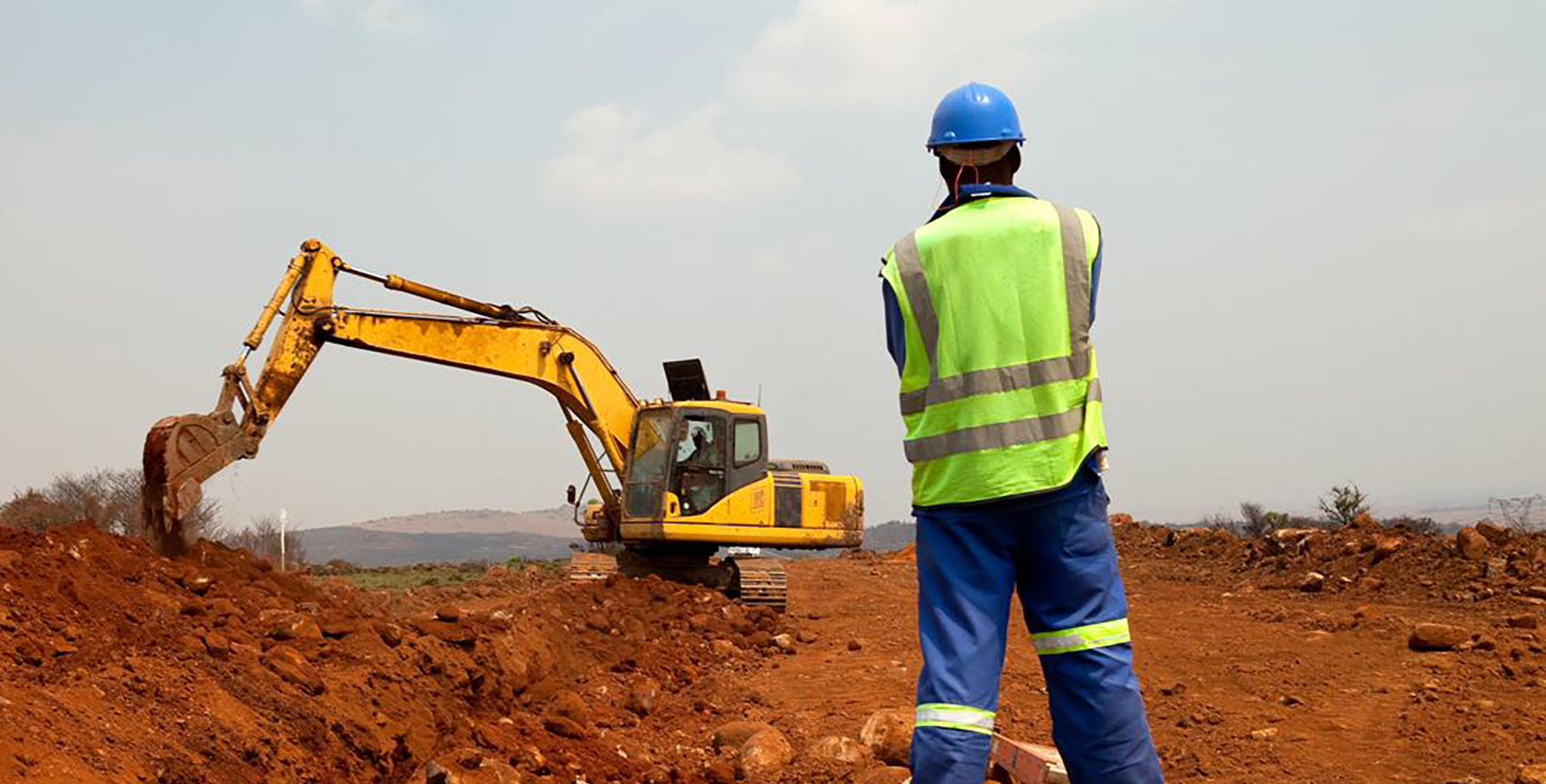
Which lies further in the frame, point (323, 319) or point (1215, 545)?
point (1215, 545)

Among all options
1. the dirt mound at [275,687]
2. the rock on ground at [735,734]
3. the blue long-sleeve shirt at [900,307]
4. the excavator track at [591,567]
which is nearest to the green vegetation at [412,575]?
the excavator track at [591,567]

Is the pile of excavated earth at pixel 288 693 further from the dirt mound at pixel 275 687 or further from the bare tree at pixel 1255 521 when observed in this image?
the bare tree at pixel 1255 521

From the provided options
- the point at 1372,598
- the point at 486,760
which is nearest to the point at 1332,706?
the point at 486,760

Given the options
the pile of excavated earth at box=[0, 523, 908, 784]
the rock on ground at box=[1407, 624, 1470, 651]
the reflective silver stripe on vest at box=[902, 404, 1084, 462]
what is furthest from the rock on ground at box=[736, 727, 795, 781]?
the rock on ground at box=[1407, 624, 1470, 651]

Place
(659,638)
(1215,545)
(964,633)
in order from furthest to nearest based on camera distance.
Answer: (1215,545)
(659,638)
(964,633)

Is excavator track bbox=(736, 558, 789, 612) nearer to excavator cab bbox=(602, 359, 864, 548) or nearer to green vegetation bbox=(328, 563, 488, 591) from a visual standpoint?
excavator cab bbox=(602, 359, 864, 548)

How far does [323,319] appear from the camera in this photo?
12500 millimetres

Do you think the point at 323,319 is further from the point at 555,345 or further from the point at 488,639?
the point at 488,639

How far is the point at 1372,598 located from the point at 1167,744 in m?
8.53

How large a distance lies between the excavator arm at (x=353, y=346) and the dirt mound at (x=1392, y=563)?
25.9ft

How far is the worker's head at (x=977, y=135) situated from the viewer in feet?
11.6

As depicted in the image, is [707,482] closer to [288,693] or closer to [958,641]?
[288,693]

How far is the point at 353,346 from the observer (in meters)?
13.0

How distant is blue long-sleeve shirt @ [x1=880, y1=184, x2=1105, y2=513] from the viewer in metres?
3.29
